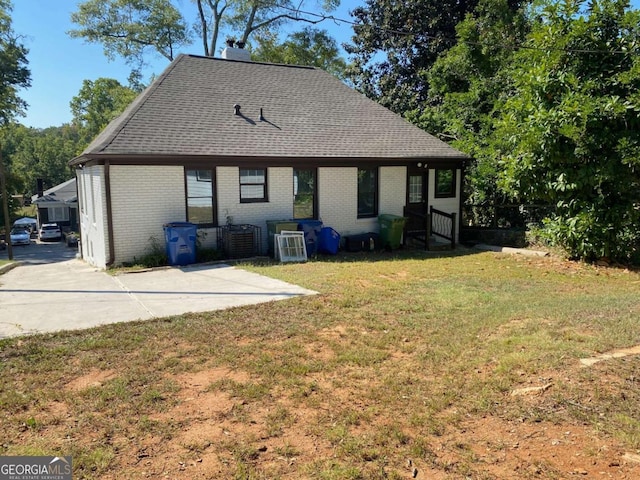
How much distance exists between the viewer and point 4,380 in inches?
172

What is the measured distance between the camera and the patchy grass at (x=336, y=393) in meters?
3.15

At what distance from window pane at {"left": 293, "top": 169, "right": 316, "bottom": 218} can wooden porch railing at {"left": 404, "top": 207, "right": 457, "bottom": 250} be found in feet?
10.1

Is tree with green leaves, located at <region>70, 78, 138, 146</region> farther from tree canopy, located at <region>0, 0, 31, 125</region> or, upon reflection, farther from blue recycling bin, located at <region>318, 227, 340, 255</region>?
blue recycling bin, located at <region>318, 227, 340, 255</region>

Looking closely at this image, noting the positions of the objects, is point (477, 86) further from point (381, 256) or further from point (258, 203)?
point (258, 203)

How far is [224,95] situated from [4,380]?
36.2 feet

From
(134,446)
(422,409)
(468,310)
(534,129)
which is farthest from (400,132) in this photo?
(134,446)

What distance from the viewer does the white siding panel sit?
34.8ft

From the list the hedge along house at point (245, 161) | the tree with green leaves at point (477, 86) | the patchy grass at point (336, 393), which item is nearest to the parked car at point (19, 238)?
the hedge along house at point (245, 161)

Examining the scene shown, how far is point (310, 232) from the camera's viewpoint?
12125 mm

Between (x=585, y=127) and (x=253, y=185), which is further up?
(x=585, y=127)

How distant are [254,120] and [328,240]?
13.4 feet

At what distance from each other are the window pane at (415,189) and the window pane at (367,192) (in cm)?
135

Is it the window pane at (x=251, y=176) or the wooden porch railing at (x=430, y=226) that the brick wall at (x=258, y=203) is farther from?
the wooden porch railing at (x=430, y=226)

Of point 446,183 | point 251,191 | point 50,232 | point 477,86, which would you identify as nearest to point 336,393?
point 251,191
